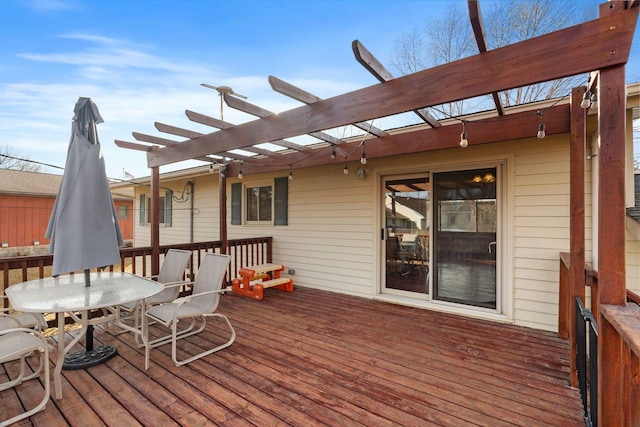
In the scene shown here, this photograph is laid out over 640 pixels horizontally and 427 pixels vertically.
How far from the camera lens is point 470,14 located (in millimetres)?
1650

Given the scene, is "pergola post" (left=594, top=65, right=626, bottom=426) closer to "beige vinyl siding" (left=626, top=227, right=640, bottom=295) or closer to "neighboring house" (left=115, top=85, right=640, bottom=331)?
"neighboring house" (left=115, top=85, right=640, bottom=331)

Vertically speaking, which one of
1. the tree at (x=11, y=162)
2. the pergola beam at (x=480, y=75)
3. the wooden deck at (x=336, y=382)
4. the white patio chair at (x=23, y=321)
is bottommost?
the wooden deck at (x=336, y=382)

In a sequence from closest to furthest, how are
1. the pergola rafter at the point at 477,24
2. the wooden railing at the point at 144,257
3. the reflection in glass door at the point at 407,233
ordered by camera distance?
the pergola rafter at the point at 477,24
the wooden railing at the point at 144,257
the reflection in glass door at the point at 407,233

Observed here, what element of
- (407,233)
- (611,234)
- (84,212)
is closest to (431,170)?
(407,233)

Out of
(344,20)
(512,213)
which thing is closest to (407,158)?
(512,213)

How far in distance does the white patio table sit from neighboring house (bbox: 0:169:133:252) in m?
14.1

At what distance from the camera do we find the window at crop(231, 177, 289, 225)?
6145 mm

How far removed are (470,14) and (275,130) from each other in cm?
204

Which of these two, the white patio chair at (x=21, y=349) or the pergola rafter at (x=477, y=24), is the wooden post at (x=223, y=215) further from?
the pergola rafter at (x=477, y=24)

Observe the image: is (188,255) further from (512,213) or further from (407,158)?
(512,213)

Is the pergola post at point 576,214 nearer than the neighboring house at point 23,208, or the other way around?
the pergola post at point 576,214

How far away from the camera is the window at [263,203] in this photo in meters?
6.14

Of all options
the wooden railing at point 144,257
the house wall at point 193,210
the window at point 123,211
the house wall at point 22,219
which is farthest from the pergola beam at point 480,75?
the window at point 123,211

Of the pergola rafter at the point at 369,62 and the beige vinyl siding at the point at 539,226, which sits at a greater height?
the pergola rafter at the point at 369,62
